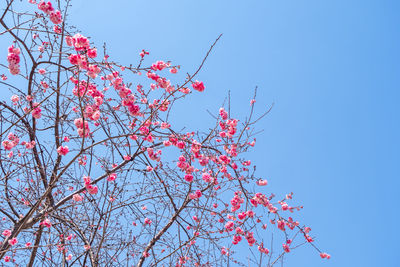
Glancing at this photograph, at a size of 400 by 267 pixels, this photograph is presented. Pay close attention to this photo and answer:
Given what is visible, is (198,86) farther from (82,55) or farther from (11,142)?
(11,142)

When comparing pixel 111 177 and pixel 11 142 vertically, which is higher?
pixel 11 142

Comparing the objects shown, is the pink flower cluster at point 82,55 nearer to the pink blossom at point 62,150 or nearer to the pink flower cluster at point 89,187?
the pink blossom at point 62,150

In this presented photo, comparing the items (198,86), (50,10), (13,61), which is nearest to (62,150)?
(13,61)

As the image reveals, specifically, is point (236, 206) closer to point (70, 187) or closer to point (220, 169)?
→ point (220, 169)

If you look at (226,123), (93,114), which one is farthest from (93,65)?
(226,123)

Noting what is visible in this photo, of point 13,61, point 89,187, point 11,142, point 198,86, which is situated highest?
point 198,86

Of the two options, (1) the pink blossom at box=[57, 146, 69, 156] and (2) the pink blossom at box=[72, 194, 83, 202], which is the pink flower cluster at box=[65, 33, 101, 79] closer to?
(1) the pink blossom at box=[57, 146, 69, 156]

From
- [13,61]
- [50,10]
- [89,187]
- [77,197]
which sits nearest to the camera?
[13,61]

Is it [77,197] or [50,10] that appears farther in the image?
[77,197]

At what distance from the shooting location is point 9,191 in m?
4.43

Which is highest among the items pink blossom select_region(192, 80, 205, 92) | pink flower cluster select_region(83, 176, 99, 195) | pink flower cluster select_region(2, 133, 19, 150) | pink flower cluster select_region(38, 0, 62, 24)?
pink flower cluster select_region(38, 0, 62, 24)

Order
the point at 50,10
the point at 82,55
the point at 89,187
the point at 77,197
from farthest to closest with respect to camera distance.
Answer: the point at 77,197 < the point at 50,10 < the point at 89,187 < the point at 82,55

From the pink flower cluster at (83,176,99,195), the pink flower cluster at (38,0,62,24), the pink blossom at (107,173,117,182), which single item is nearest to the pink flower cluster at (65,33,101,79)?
the pink flower cluster at (38,0,62,24)

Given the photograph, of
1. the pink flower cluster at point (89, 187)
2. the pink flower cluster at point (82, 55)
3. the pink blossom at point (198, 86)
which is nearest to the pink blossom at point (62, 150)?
the pink flower cluster at point (89, 187)
